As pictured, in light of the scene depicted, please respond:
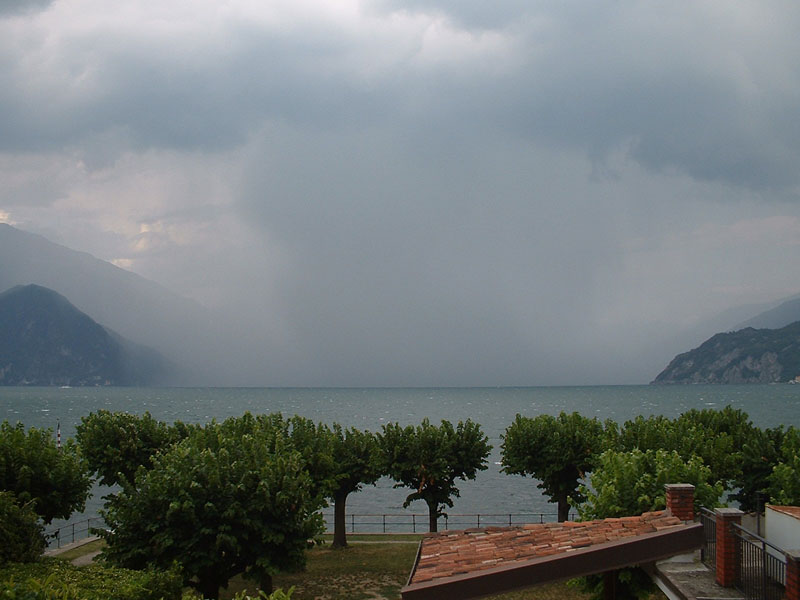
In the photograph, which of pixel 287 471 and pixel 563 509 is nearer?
pixel 287 471

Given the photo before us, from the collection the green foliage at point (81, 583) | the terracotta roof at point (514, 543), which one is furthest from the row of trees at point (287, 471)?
the terracotta roof at point (514, 543)

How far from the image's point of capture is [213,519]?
23781 millimetres

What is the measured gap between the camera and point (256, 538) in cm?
2455

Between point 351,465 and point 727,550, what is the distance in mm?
28628

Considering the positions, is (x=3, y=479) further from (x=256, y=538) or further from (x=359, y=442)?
(x=359, y=442)

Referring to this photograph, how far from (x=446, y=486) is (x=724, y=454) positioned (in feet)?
55.2

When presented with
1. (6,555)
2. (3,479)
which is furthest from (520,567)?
(3,479)

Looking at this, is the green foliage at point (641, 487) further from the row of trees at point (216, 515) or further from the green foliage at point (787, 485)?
the row of trees at point (216, 515)

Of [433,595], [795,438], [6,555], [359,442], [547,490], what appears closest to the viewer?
[433,595]

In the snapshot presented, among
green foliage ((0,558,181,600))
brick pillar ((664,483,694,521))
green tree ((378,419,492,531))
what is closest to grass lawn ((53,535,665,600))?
green tree ((378,419,492,531))

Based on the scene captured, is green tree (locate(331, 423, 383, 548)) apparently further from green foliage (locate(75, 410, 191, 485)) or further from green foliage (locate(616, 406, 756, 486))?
green foliage (locate(616, 406, 756, 486))

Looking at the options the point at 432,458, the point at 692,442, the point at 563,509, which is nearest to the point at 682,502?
the point at 692,442

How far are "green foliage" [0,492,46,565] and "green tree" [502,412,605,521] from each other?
2817 centimetres

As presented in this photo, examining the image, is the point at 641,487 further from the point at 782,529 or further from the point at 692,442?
the point at 692,442
